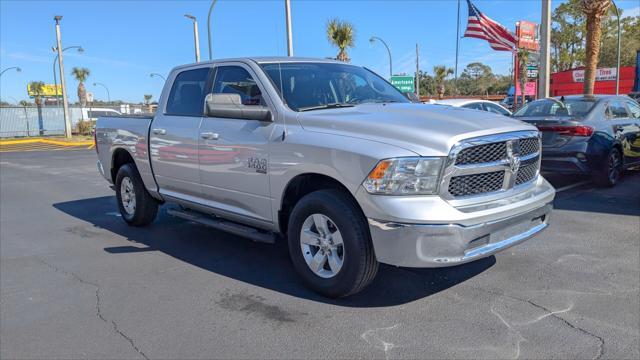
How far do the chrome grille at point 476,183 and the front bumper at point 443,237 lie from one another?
0.13 metres

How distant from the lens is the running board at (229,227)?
4.45m

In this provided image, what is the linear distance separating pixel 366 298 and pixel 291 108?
5.55ft

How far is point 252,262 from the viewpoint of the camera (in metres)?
5.05

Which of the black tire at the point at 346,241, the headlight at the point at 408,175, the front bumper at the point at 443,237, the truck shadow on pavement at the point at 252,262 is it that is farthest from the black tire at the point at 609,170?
the black tire at the point at 346,241

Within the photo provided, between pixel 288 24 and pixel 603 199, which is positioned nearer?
pixel 603 199

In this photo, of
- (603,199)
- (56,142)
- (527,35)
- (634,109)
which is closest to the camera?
(603,199)

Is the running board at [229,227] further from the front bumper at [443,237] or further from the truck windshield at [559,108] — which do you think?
the truck windshield at [559,108]

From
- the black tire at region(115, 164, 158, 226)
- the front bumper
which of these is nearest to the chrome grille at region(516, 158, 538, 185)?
the front bumper

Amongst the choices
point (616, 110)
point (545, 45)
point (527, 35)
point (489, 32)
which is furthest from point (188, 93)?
point (527, 35)

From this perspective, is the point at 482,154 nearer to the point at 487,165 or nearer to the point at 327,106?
the point at 487,165

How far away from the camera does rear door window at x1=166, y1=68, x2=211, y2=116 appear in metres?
5.36

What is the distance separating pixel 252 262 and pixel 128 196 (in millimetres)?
2502

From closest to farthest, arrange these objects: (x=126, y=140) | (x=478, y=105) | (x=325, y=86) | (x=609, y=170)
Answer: (x=325, y=86)
(x=126, y=140)
(x=609, y=170)
(x=478, y=105)

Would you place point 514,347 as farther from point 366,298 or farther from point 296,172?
point 296,172
